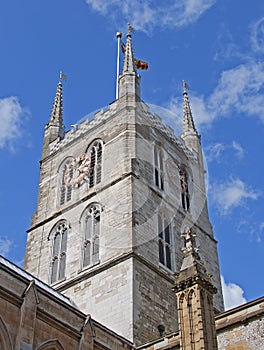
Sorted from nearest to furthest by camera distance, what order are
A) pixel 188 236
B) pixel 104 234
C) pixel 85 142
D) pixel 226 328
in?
1. pixel 188 236
2. pixel 226 328
3. pixel 104 234
4. pixel 85 142

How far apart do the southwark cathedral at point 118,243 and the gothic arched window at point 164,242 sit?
61 mm

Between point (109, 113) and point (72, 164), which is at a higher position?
point (109, 113)

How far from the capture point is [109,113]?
36.4 m

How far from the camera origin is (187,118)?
139ft

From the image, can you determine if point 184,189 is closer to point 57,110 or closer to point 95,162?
point 95,162

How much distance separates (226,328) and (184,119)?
939 inches

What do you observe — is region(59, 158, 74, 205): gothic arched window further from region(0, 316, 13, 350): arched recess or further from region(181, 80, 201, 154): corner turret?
region(0, 316, 13, 350): arched recess

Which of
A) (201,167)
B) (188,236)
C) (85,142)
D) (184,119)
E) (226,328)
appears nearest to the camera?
(188,236)

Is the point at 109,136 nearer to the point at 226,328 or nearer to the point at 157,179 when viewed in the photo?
the point at 157,179

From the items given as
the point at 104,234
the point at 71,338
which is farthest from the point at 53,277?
the point at 71,338

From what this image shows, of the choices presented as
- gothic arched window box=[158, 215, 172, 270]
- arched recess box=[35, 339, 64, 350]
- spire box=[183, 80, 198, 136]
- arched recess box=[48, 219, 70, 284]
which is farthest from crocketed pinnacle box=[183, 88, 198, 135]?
arched recess box=[35, 339, 64, 350]


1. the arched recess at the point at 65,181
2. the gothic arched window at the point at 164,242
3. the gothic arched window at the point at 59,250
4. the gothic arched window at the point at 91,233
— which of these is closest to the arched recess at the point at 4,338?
the gothic arched window at the point at 91,233

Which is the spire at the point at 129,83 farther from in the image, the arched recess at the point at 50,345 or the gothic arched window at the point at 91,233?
the arched recess at the point at 50,345

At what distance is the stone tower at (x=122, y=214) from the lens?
2756 cm
